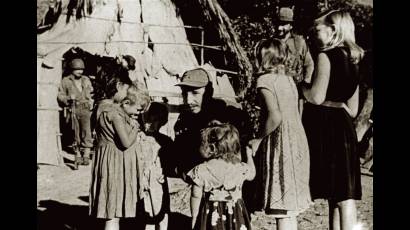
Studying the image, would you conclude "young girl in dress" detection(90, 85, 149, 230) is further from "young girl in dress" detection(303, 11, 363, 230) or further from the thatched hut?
"young girl in dress" detection(303, 11, 363, 230)

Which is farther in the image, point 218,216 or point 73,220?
point 73,220

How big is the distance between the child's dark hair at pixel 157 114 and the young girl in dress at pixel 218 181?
2.29 ft

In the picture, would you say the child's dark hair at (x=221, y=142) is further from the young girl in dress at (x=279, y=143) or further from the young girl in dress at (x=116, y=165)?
the young girl in dress at (x=116, y=165)

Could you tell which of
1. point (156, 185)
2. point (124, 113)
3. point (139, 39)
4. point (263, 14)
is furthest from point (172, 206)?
point (263, 14)

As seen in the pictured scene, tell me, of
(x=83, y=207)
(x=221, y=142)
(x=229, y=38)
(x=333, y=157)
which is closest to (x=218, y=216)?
(x=221, y=142)

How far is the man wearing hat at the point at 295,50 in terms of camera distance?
4535 millimetres

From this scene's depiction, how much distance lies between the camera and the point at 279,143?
4.20 metres

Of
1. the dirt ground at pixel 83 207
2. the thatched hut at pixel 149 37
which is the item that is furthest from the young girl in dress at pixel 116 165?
the thatched hut at pixel 149 37

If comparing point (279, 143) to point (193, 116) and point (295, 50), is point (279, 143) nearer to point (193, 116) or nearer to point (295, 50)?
point (193, 116)

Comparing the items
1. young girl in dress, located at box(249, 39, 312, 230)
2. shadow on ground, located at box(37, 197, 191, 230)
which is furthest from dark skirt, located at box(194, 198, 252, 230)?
shadow on ground, located at box(37, 197, 191, 230)

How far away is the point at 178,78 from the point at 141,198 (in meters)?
1.60

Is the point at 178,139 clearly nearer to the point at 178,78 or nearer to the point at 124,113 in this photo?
the point at 124,113

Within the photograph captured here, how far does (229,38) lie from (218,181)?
2168 millimetres

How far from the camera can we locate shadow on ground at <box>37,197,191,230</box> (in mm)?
4969
